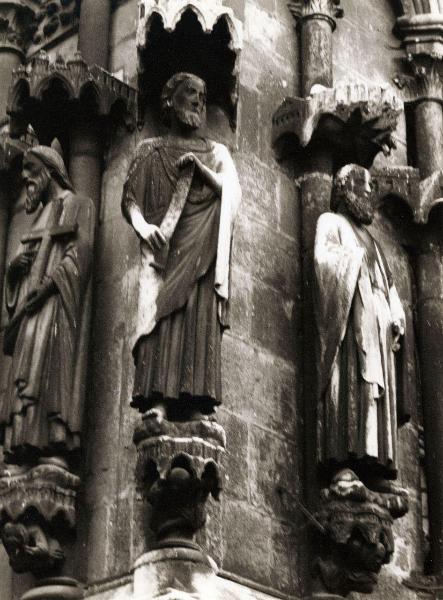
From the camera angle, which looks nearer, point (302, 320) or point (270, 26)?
point (302, 320)

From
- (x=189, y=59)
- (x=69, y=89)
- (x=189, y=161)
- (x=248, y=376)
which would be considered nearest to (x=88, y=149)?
(x=69, y=89)

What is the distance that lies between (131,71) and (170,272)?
89.2 inches

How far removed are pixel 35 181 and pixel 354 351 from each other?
7.92 ft

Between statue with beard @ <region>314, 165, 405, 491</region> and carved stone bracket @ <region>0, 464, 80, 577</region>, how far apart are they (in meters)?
1.67

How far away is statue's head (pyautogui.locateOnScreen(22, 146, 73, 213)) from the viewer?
47.0ft

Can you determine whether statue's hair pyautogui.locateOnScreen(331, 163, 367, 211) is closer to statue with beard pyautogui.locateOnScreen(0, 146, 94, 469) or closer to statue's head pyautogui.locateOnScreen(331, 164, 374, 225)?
statue's head pyautogui.locateOnScreen(331, 164, 374, 225)

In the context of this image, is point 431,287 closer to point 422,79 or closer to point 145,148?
point 422,79

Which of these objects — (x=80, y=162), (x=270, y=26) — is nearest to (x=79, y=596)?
(x=80, y=162)

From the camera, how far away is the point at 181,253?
13.3 metres

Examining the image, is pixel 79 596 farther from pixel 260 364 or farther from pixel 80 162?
pixel 80 162

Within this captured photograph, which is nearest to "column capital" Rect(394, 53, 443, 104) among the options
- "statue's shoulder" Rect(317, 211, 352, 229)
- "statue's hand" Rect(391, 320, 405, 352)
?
"statue's shoulder" Rect(317, 211, 352, 229)

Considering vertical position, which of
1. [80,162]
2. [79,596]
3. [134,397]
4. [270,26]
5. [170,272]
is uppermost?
[270,26]

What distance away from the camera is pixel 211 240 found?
526 inches

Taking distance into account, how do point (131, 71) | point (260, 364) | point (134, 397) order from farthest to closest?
1. point (131, 71)
2. point (260, 364)
3. point (134, 397)
